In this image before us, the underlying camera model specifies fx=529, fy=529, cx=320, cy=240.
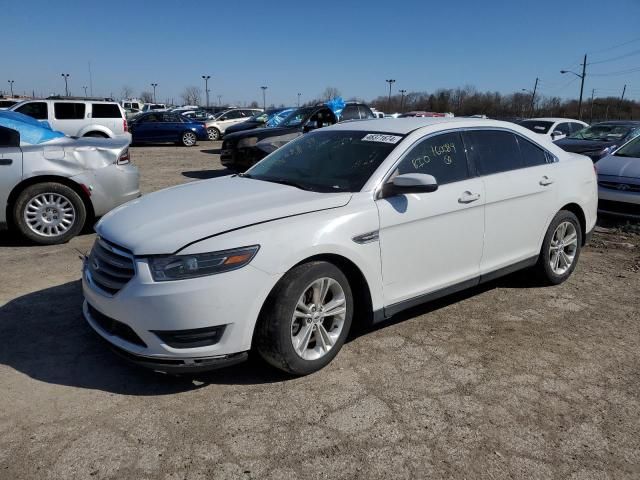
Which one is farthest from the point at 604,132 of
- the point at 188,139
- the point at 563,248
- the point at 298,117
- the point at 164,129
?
the point at 164,129

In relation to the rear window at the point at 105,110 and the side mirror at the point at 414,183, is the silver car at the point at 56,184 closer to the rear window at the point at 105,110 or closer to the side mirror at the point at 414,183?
the side mirror at the point at 414,183

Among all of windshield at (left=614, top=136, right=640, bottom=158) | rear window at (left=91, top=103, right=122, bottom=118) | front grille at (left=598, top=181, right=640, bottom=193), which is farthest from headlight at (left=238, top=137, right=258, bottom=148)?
rear window at (left=91, top=103, right=122, bottom=118)

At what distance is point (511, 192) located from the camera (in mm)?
4445

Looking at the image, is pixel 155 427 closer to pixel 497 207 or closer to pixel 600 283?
pixel 497 207

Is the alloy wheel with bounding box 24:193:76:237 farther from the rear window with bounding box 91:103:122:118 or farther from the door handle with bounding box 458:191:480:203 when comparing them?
the rear window with bounding box 91:103:122:118

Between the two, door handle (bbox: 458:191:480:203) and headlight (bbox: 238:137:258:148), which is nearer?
door handle (bbox: 458:191:480:203)

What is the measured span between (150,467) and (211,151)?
1861 cm

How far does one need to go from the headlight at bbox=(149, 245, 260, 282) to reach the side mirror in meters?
1.20

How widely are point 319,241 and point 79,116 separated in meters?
16.1

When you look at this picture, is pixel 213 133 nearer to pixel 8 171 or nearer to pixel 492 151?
pixel 8 171

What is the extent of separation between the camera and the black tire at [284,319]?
315 cm

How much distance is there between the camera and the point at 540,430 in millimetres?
2889

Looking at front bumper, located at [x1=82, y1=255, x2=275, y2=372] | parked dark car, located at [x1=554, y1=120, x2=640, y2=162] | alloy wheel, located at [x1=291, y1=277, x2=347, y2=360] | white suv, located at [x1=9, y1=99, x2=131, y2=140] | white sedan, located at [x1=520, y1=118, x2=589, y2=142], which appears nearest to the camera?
front bumper, located at [x1=82, y1=255, x2=275, y2=372]

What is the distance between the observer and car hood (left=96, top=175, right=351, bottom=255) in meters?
3.12
